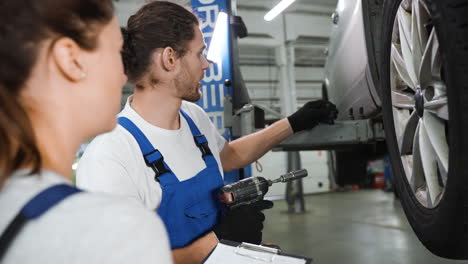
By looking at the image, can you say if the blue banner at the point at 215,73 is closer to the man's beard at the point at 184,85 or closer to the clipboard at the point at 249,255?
the man's beard at the point at 184,85

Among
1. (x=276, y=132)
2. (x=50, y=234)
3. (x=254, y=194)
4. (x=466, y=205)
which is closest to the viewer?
(x=50, y=234)

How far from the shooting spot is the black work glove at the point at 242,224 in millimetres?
1424

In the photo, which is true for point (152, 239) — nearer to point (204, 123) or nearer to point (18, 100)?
point (18, 100)

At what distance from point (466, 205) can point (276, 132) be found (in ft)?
3.41

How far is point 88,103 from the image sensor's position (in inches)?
21.0

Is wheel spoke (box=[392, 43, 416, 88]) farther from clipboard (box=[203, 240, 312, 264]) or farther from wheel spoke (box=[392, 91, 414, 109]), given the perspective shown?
clipboard (box=[203, 240, 312, 264])

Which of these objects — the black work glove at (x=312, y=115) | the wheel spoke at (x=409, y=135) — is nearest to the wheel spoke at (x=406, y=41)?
the wheel spoke at (x=409, y=135)

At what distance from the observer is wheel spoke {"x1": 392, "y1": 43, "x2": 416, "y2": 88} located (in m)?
1.28

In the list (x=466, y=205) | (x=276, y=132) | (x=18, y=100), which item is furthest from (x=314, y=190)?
(x=18, y=100)

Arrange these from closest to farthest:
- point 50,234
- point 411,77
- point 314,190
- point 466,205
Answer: point 50,234
point 466,205
point 411,77
point 314,190

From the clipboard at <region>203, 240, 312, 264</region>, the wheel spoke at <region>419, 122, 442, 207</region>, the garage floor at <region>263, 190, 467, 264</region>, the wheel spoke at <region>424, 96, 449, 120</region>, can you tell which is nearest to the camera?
the clipboard at <region>203, 240, 312, 264</region>

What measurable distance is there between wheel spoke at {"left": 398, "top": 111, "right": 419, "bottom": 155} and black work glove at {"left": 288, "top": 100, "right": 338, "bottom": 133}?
62 cm

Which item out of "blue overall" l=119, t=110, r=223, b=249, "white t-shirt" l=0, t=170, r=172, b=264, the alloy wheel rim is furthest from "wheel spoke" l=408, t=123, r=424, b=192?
"white t-shirt" l=0, t=170, r=172, b=264

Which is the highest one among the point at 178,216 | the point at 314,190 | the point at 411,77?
the point at 411,77
